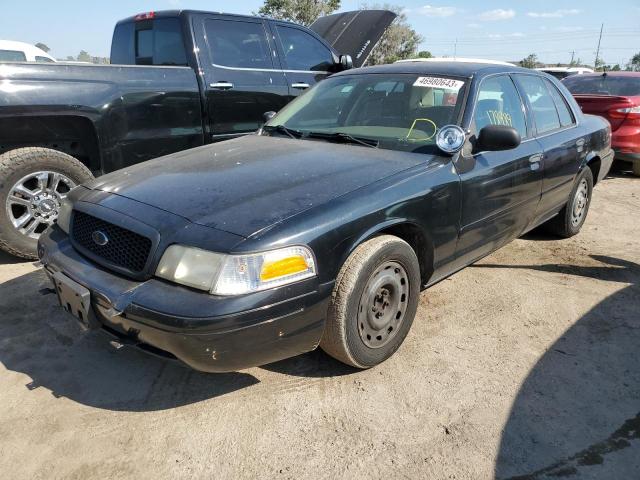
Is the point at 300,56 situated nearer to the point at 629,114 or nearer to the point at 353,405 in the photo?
the point at 353,405

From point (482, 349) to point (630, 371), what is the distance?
80cm

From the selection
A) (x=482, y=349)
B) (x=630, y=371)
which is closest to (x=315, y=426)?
(x=482, y=349)

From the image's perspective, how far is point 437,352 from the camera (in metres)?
3.01

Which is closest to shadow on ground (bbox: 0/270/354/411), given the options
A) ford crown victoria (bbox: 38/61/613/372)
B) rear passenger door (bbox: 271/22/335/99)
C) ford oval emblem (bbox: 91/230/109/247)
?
ford crown victoria (bbox: 38/61/613/372)

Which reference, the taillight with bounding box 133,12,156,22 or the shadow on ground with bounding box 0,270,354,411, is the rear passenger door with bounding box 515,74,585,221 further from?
the taillight with bounding box 133,12,156,22

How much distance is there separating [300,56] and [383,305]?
397 centimetres

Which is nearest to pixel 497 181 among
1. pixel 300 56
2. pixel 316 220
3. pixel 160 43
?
pixel 316 220

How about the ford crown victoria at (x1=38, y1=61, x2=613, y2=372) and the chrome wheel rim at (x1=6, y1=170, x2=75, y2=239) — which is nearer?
the ford crown victoria at (x1=38, y1=61, x2=613, y2=372)

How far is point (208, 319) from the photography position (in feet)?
6.73

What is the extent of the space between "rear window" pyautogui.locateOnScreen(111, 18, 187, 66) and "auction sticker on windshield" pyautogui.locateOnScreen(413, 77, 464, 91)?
2.54 m

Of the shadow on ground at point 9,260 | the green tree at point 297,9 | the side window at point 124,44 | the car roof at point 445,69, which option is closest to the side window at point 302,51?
the side window at point 124,44

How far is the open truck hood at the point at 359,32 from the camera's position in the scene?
699 centimetres

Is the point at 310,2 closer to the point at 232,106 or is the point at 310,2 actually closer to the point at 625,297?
A: the point at 232,106

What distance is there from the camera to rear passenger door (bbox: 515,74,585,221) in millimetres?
3982
